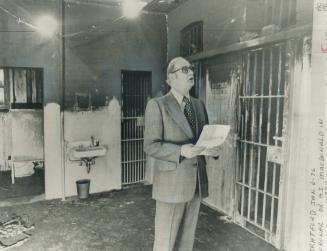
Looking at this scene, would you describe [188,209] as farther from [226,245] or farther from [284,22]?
[284,22]

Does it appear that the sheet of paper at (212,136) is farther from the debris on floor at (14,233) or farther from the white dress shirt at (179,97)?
the debris on floor at (14,233)

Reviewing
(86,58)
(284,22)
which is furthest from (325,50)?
(86,58)

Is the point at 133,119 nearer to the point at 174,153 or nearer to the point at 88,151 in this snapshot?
the point at 88,151

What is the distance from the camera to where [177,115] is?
268 cm

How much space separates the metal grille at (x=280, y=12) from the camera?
13.2 feet

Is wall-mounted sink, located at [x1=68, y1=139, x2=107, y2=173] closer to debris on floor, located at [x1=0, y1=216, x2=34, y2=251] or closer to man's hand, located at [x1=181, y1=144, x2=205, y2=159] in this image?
debris on floor, located at [x1=0, y1=216, x2=34, y2=251]

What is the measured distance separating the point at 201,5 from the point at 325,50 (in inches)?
159

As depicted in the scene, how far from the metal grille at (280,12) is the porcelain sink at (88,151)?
13.5 ft

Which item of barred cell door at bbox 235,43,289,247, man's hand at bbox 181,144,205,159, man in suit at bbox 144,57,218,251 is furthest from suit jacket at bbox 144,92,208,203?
barred cell door at bbox 235,43,289,247

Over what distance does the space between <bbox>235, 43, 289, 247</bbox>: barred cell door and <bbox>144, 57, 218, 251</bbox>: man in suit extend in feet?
5.83

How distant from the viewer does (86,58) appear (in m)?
6.55

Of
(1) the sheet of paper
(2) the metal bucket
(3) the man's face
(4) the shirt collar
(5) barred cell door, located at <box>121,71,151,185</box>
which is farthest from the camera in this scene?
(5) barred cell door, located at <box>121,71,151,185</box>

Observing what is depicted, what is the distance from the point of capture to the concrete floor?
438cm

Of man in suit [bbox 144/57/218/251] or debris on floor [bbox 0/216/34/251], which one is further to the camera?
debris on floor [bbox 0/216/34/251]
